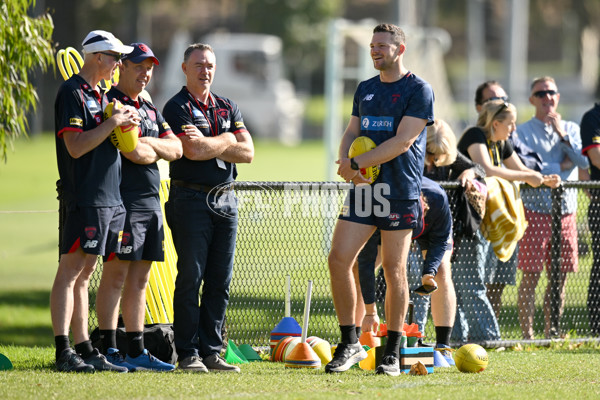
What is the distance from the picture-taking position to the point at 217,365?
695 cm

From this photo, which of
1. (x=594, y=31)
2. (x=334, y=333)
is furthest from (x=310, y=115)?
(x=334, y=333)

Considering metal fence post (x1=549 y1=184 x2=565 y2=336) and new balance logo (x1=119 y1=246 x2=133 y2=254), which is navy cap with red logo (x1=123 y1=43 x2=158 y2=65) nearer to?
new balance logo (x1=119 y1=246 x2=133 y2=254)

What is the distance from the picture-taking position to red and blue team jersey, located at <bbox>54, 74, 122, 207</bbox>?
6430mm

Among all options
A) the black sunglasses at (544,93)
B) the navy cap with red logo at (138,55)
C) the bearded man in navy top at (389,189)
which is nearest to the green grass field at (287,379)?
the bearded man in navy top at (389,189)

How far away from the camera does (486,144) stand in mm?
8602

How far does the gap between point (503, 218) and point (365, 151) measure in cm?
212

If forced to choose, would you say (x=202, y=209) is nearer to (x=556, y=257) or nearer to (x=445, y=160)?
(x=445, y=160)

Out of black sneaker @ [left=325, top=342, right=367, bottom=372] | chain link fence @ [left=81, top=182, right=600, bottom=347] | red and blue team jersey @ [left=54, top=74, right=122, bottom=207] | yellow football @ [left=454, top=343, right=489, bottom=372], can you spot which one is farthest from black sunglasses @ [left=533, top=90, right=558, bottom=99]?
red and blue team jersey @ [left=54, top=74, right=122, bottom=207]

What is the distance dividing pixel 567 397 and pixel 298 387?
1.75m

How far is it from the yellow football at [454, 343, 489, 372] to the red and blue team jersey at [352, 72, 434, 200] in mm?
1223

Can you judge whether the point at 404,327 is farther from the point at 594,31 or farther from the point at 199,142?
the point at 594,31

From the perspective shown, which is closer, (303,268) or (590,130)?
(303,268)

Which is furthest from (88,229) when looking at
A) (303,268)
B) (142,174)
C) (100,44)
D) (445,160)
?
(445,160)

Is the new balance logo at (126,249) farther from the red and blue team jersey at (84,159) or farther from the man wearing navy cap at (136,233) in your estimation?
the red and blue team jersey at (84,159)
